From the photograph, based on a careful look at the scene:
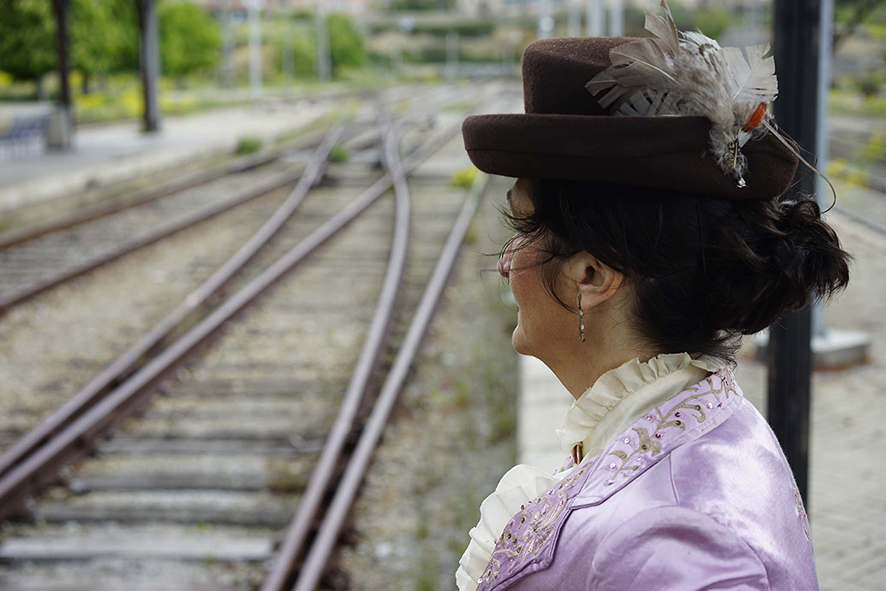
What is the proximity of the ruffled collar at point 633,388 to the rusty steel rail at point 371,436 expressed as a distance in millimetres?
3049

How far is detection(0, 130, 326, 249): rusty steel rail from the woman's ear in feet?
36.2

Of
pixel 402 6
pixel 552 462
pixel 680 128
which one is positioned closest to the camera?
pixel 680 128

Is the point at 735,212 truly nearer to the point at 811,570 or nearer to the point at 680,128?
the point at 680,128

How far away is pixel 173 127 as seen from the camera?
28.5 metres

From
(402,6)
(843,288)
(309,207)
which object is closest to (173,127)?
(309,207)

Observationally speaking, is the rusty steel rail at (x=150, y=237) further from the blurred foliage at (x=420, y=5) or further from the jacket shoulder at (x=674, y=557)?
the blurred foliage at (x=420, y=5)

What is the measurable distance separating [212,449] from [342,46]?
77217 millimetres

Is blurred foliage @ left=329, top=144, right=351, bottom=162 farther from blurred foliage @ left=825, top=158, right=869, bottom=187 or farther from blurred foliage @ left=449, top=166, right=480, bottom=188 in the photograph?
blurred foliage @ left=825, top=158, right=869, bottom=187

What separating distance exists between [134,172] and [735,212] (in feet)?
60.2

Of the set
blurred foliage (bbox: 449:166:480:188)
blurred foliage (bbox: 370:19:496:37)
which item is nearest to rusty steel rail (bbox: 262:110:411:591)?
blurred foliage (bbox: 449:166:480:188)

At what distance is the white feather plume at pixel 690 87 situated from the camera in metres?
1.23

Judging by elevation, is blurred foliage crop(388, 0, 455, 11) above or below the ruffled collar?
above

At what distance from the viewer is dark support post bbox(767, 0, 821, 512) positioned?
2.88 metres

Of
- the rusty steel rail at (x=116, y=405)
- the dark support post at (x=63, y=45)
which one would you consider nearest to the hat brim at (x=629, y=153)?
the rusty steel rail at (x=116, y=405)
